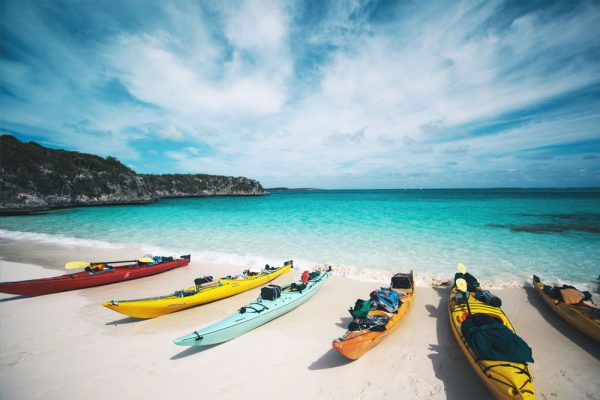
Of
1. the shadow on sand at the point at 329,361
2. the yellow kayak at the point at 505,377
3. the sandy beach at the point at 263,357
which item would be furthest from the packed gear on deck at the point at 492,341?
the shadow on sand at the point at 329,361

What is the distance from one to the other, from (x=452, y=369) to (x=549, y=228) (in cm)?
2566

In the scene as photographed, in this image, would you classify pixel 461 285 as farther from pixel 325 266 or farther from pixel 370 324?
pixel 325 266

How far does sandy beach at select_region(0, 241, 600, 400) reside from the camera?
5.40m

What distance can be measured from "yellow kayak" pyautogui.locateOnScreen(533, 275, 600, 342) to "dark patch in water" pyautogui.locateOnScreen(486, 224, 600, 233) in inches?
688

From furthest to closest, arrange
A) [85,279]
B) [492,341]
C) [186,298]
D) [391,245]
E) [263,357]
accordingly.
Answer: [391,245] → [85,279] → [186,298] → [263,357] → [492,341]

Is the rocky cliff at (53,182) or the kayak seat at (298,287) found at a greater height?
the rocky cliff at (53,182)

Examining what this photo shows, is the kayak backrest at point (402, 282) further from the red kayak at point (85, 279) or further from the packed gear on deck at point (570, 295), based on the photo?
the red kayak at point (85, 279)

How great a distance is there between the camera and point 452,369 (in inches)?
234

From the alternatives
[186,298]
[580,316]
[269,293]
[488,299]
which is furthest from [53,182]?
[580,316]

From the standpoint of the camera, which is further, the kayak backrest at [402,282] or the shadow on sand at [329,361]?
the kayak backrest at [402,282]

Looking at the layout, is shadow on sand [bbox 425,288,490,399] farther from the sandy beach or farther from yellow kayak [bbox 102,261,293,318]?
yellow kayak [bbox 102,261,293,318]

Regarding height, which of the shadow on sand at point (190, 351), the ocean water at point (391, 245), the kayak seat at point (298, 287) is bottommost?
the shadow on sand at point (190, 351)

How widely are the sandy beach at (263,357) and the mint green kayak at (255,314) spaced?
0.30 meters

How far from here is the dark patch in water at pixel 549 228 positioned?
21.2 metres
